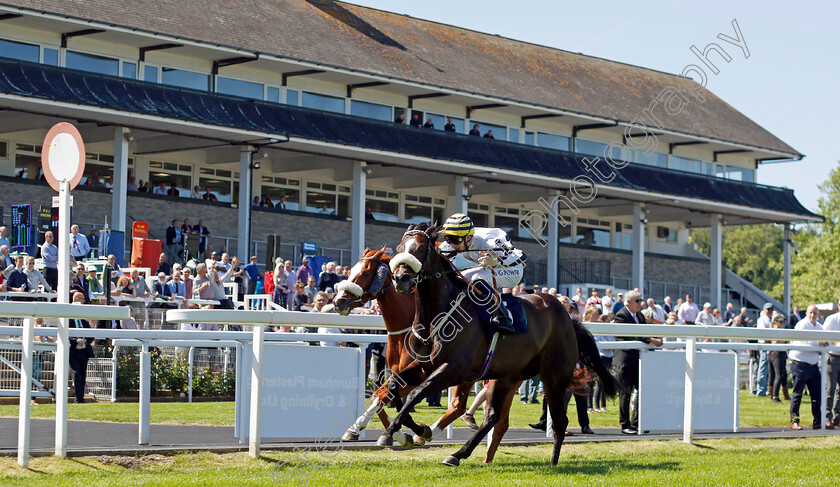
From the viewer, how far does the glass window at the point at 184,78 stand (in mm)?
27125

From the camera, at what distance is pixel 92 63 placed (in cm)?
2578

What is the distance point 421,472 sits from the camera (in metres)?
7.75

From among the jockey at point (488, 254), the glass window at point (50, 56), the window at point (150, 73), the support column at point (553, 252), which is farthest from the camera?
the support column at point (553, 252)

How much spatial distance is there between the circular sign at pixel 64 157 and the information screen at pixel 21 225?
11.2m

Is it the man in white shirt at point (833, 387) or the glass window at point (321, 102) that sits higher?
the glass window at point (321, 102)

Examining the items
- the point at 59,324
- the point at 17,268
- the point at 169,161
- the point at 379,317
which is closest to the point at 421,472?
the point at 379,317

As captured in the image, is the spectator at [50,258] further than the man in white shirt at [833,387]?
Yes

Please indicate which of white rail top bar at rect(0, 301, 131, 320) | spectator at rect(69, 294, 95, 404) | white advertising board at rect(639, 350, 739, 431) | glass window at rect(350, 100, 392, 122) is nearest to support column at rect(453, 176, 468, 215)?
glass window at rect(350, 100, 392, 122)

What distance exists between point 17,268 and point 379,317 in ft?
27.7

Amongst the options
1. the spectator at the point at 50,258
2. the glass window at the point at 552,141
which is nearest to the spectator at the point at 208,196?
the spectator at the point at 50,258

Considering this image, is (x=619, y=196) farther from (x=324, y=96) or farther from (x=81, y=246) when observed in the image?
(x=81, y=246)

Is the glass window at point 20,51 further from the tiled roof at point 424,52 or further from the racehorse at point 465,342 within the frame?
the racehorse at point 465,342

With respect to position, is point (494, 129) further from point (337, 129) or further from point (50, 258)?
point (50, 258)

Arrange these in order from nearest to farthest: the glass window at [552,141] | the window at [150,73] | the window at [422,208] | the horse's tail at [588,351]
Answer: the horse's tail at [588,351] < the window at [150,73] < the window at [422,208] < the glass window at [552,141]
